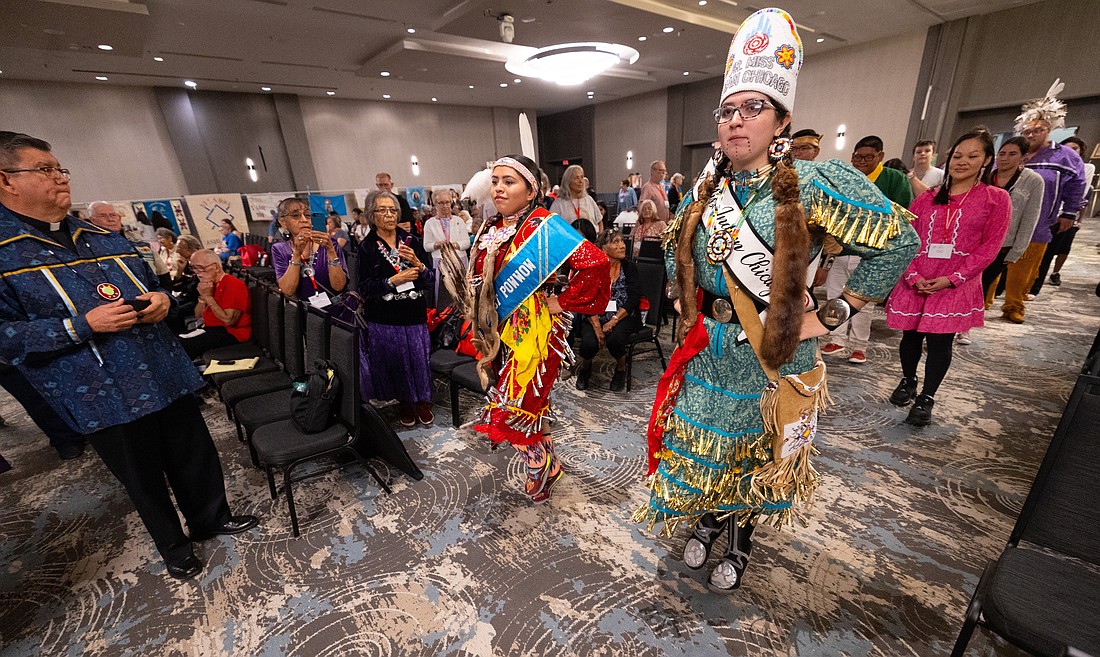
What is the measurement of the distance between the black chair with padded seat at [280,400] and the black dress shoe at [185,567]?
0.58 m

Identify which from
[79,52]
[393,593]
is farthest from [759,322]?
[79,52]

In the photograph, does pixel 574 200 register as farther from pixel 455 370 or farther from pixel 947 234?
pixel 947 234

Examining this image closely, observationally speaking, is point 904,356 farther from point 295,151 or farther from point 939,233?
point 295,151

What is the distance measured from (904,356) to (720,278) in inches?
97.3

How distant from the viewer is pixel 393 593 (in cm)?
178

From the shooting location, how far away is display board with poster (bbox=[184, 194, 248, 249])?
357 inches

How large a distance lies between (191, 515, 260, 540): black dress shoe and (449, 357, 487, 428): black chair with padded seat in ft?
4.09

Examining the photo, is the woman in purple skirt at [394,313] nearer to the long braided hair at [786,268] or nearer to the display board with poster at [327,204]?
the long braided hair at [786,268]

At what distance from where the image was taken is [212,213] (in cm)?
925

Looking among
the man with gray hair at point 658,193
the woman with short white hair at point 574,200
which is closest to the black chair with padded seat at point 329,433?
the woman with short white hair at point 574,200

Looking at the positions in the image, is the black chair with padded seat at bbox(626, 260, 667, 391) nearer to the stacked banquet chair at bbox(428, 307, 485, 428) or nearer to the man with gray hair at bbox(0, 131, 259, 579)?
the stacked banquet chair at bbox(428, 307, 485, 428)

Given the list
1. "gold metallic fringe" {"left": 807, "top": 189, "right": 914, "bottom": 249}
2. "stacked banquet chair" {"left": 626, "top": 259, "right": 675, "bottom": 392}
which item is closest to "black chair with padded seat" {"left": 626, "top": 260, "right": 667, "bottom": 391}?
"stacked banquet chair" {"left": 626, "top": 259, "right": 675, "bottom": 392}

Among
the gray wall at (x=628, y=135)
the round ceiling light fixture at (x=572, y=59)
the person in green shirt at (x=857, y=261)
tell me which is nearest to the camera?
the person in green shirt at (x=857, y=261)

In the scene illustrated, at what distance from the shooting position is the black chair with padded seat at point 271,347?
284 centimetres
